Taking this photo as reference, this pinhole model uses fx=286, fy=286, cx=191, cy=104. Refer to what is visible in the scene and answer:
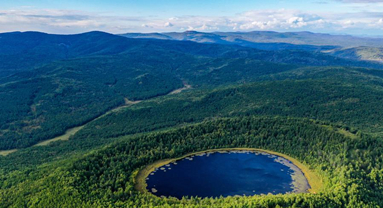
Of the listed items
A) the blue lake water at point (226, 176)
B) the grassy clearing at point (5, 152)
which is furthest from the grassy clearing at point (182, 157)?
the grassy clearing at point (5, 152)

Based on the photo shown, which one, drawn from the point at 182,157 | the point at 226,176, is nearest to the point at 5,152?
the point at 182,157

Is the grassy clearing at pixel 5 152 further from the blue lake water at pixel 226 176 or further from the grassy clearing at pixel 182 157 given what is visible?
the blue lake water at pixel 226 176

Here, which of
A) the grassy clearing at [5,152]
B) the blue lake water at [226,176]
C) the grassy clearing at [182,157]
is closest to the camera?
the grassy clearing at [182,157]

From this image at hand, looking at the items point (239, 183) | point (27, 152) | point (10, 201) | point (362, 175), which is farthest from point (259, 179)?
point (27, 152)

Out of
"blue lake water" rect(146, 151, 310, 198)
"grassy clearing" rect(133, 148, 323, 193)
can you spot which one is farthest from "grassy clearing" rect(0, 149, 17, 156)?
"blue lake water" rect(146, 151, 310, 198)

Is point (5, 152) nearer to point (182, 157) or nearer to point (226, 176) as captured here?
point (182, 157)

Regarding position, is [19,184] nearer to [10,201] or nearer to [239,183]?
[10,201]

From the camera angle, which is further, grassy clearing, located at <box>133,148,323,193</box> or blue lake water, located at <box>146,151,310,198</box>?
blue lake water, located at <box>146,151,310,198</box>

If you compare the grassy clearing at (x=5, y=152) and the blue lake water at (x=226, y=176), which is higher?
the blue lake water at (x=226, y=176)

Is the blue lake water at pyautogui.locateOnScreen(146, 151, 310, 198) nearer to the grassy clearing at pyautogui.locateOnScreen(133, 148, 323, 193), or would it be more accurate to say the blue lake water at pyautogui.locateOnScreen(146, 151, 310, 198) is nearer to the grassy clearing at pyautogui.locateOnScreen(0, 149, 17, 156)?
the grassy clearing at pyautogui.locateOnScreen(133, 148, 323, 193)
